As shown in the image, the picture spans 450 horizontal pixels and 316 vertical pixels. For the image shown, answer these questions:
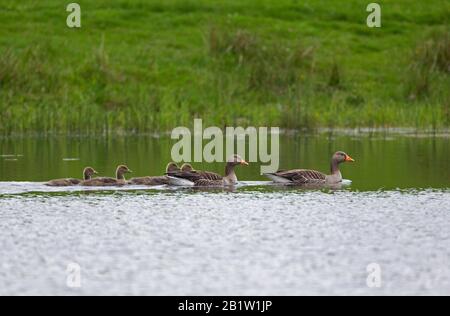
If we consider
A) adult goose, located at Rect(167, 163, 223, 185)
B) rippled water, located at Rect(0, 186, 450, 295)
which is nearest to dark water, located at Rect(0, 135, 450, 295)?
rippled water, located at Rect(0, 186, 450, 295)

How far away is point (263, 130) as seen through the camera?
35.0 metres

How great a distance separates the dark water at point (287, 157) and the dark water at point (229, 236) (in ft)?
0.45

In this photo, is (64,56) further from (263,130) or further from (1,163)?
(1,163)

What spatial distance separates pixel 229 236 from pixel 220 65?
2527cm

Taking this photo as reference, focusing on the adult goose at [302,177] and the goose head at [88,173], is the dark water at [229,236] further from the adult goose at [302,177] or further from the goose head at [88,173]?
the goose head at [88,173]

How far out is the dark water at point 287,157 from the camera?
79.4 ft

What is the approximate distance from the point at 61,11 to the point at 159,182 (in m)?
23.9

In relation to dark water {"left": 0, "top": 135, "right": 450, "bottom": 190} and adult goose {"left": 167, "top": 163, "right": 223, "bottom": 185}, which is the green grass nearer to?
dark water {"left": 0, "top": 135, "right": 450, "bottom": 190}

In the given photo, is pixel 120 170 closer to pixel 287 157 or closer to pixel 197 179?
pixel 197 179

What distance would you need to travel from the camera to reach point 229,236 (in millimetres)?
16266

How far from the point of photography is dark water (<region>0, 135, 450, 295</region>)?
13.4 metres

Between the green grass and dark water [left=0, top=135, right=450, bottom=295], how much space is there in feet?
34.5

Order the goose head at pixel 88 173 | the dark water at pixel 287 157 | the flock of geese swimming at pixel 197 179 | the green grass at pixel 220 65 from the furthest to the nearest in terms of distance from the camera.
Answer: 1. the green grass at pixel 220 65
2. the dark water at pixel 287 157
3. the goose head at pixel 88 173
4. the flock of geese swimming at pixel 197 179

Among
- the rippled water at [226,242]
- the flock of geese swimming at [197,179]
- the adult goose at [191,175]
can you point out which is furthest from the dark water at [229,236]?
the adult goose at [191,175]
